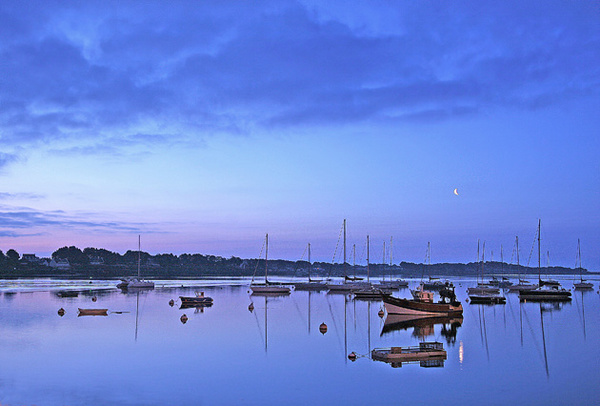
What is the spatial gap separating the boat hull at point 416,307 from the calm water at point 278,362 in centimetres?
346

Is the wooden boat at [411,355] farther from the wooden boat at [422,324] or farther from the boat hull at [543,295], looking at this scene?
the boat hull at [543,295]

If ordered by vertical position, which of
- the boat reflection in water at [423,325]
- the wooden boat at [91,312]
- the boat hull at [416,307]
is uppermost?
the boat hull at [416,307]

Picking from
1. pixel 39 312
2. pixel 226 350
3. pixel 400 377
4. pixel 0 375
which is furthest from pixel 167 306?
pixel 400 377

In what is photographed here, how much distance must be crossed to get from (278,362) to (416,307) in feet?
105

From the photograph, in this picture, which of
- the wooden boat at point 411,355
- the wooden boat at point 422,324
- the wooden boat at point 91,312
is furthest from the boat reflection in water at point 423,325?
the wooden boat at point 91,312

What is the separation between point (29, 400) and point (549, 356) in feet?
108

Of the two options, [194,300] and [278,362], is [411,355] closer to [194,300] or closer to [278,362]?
[278,362]

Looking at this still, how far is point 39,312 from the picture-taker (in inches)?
2640

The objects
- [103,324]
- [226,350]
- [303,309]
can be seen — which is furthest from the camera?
[303,309]

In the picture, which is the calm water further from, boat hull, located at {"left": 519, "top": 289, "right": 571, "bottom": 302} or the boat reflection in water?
boat hull, located at {"left": 519, "top": 289, "right": 571, "bottom": 302}

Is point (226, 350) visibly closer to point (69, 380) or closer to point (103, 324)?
point (69, 380)

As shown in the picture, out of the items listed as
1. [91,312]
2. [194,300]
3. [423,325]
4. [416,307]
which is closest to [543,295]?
[416,307]

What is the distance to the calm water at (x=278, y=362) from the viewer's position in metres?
27.5

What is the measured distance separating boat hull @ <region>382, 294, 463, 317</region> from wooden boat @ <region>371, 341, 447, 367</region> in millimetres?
27623
